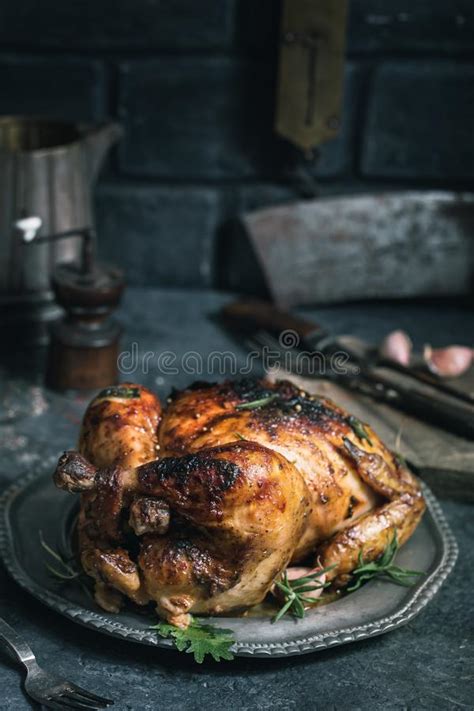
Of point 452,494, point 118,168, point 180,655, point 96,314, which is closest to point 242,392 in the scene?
point 180,655

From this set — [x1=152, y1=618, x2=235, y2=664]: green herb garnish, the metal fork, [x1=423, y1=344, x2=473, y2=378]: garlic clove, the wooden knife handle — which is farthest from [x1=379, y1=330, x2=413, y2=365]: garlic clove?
the metal fork

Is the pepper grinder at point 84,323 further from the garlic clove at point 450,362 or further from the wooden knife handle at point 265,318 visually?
the garlic clove at point 450,362

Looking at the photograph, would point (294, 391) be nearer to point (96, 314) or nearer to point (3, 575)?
point (3, 575)

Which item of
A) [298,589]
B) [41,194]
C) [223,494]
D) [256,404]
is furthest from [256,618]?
[41,194]

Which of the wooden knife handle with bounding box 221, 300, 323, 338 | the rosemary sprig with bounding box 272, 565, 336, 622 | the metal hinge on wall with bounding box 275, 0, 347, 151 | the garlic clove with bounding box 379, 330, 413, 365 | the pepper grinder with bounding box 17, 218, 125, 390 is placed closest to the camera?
the rosemary sprig with bounding box 272, 565, 336, 622

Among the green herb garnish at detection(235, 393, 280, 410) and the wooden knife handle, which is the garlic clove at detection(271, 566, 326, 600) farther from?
the wooden knife handle
